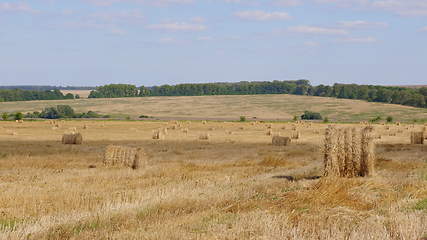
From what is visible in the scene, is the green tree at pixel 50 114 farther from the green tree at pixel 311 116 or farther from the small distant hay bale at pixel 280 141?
the small distant hay bale at pixel 280 141

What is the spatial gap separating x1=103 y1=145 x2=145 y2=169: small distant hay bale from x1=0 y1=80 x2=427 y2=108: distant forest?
96.2 meters

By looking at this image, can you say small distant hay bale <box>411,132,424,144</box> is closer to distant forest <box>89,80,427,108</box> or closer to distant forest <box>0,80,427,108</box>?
distant forest <box>0,80,427,108</box>

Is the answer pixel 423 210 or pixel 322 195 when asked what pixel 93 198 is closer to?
pixel 322 195

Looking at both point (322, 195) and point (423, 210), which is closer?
point (423, 210)

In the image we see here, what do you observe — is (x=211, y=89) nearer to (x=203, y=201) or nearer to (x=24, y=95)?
(x=24, y=95)

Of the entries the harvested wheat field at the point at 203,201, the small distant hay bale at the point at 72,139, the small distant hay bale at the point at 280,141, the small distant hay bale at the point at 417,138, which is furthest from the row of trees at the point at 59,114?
the harvested wheat field at the point at 203,201

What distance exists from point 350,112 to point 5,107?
53.5 metres

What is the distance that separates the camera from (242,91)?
154 m

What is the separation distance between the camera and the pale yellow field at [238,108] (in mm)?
93688

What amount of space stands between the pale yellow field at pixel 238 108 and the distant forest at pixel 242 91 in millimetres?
9780

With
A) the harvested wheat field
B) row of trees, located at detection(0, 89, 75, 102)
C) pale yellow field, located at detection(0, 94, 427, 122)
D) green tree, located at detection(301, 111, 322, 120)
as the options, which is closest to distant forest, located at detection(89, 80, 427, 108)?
row of trees, located at detection(0, 89, 75, 102)

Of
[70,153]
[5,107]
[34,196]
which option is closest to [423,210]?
[34,196]

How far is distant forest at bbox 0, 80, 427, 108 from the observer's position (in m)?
117

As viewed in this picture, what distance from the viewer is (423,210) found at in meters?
11.6
